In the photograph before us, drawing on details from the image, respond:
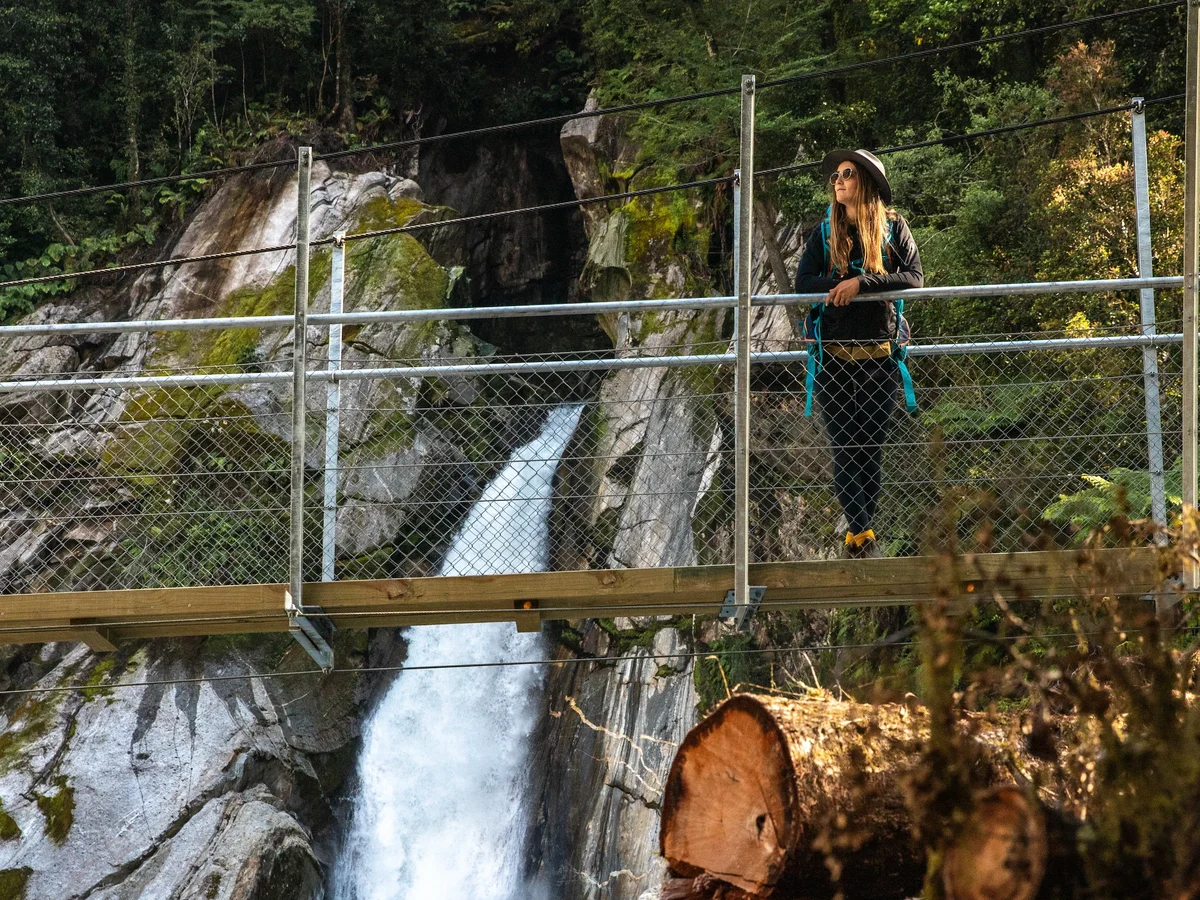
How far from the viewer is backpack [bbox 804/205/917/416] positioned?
508cm

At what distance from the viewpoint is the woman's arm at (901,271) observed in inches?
197

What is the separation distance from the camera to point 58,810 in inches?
472

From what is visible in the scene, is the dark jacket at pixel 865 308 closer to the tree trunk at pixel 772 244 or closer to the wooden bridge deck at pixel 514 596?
the wooden bridge deck at pixel 514 596

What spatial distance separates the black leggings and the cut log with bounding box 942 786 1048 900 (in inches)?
108

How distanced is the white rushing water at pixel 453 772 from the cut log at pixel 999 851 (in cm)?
966

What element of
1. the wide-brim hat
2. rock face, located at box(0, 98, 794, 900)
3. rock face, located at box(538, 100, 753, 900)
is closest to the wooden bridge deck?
the wide-brim hat

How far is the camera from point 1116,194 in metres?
A: 9.26

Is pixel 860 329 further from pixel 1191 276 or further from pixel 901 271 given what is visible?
pixel 1191 276

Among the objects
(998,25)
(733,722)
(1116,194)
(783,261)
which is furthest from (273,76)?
(733,722)

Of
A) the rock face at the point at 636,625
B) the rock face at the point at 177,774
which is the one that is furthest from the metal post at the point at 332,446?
the rock face at the point at 177,774

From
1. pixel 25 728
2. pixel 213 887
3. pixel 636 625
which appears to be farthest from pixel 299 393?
pixel 25 728

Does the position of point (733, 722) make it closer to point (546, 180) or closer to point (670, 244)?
point (670, 244)

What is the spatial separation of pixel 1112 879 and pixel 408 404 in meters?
13.4

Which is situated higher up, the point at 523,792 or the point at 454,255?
the point at 454,255
